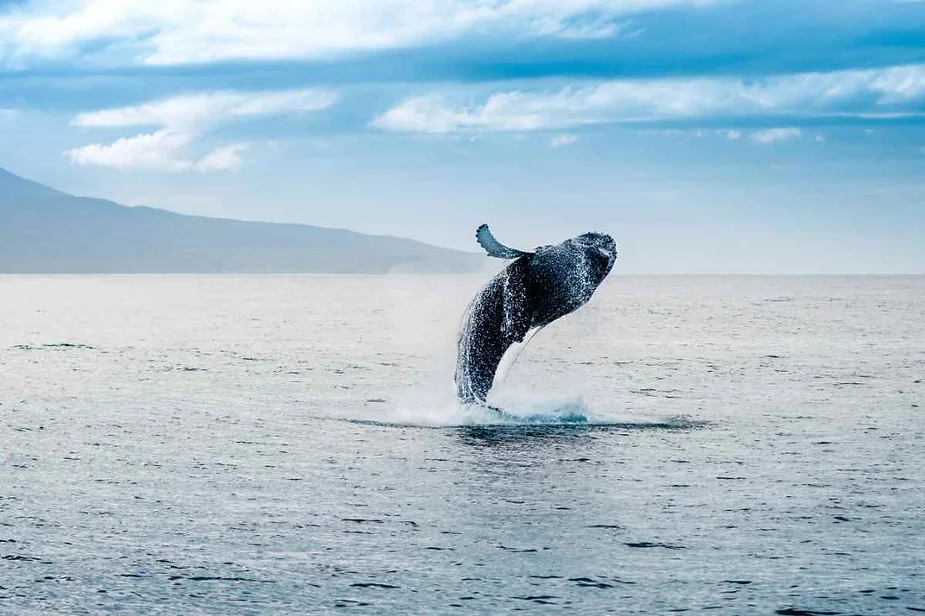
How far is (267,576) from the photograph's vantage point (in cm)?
1420

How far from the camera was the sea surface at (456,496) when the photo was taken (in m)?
13.7

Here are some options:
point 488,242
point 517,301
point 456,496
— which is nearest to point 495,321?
point 517,301

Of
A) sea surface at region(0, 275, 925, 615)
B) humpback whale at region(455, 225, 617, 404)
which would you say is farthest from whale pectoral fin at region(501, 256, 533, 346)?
sea surface at region(0, 275, 925, 615)

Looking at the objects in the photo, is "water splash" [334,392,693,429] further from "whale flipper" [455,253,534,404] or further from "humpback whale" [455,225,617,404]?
"humpback whale" [455,225,617,404]

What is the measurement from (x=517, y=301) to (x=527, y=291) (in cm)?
29

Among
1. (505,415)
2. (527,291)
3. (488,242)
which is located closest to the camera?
(488,242)

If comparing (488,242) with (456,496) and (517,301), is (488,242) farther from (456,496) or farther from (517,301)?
(456,496)

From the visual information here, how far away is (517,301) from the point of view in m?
24.6

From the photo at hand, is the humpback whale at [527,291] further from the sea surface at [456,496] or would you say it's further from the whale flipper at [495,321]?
the sea surface at [456,496]

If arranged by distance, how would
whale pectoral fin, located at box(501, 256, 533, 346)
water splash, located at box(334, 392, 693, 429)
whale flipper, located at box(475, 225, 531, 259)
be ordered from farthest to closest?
water splash, located at box(334, 392, 693, 429)
whale pectoral fin, located at box(501, 256, 533, 346)
whale flipper, located at box(475, 225, 531, 259)

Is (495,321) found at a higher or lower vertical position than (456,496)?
higher

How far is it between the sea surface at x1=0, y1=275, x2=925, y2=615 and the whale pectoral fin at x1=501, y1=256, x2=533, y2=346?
140 centimetres

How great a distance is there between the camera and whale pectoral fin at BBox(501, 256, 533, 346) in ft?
80.2

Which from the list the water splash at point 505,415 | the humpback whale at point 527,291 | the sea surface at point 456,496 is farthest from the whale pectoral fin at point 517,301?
the water splash at point 505,415
